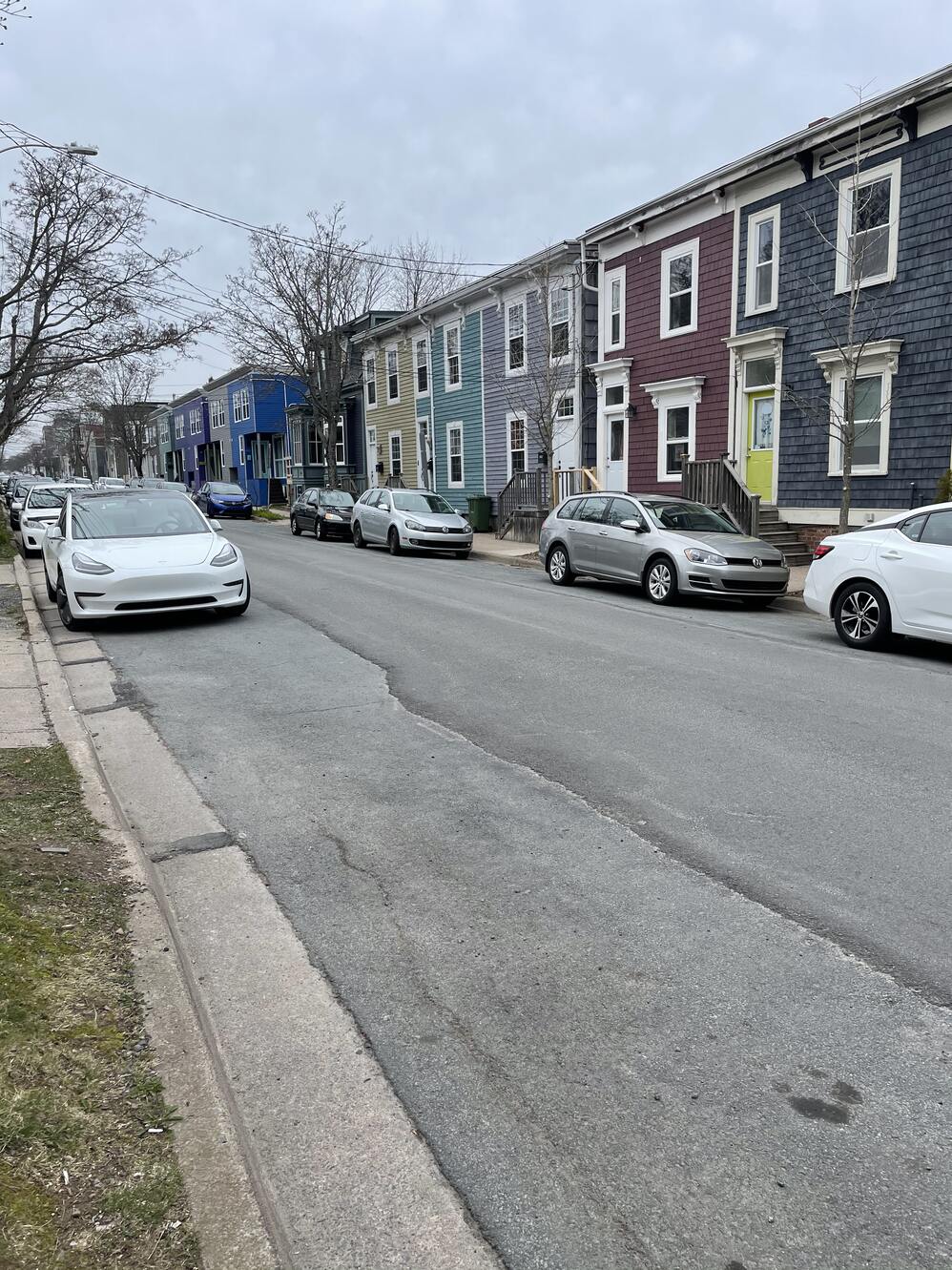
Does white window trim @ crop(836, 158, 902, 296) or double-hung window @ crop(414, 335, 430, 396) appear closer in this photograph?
white window trim @ crop(836, 158, 902, 296)

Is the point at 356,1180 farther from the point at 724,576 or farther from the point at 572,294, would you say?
the point at 572,294

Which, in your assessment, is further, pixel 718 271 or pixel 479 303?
pixel 479 303

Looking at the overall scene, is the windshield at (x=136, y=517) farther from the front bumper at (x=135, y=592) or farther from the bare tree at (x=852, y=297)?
the bare tree at (x=852, y=297)

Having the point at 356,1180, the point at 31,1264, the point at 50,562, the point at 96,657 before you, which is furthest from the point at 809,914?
the point at 50,562

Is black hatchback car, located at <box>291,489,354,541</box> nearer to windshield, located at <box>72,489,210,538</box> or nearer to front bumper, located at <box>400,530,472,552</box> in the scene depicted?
front bumper, located at <box>400,530,472,552</box>

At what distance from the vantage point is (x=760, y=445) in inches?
752

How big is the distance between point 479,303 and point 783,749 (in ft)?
82.7

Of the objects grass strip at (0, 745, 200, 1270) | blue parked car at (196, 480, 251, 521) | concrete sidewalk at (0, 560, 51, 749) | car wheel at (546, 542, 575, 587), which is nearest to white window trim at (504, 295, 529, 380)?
car wheel at (546, 542, 575, 587)

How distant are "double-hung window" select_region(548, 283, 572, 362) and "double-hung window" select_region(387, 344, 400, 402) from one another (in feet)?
37.4

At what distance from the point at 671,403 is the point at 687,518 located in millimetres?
7780

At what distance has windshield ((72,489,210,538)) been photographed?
11469mm

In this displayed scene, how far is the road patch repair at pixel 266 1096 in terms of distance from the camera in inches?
90.7

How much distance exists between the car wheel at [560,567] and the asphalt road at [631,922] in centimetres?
700

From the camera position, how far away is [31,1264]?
82.9 inches
